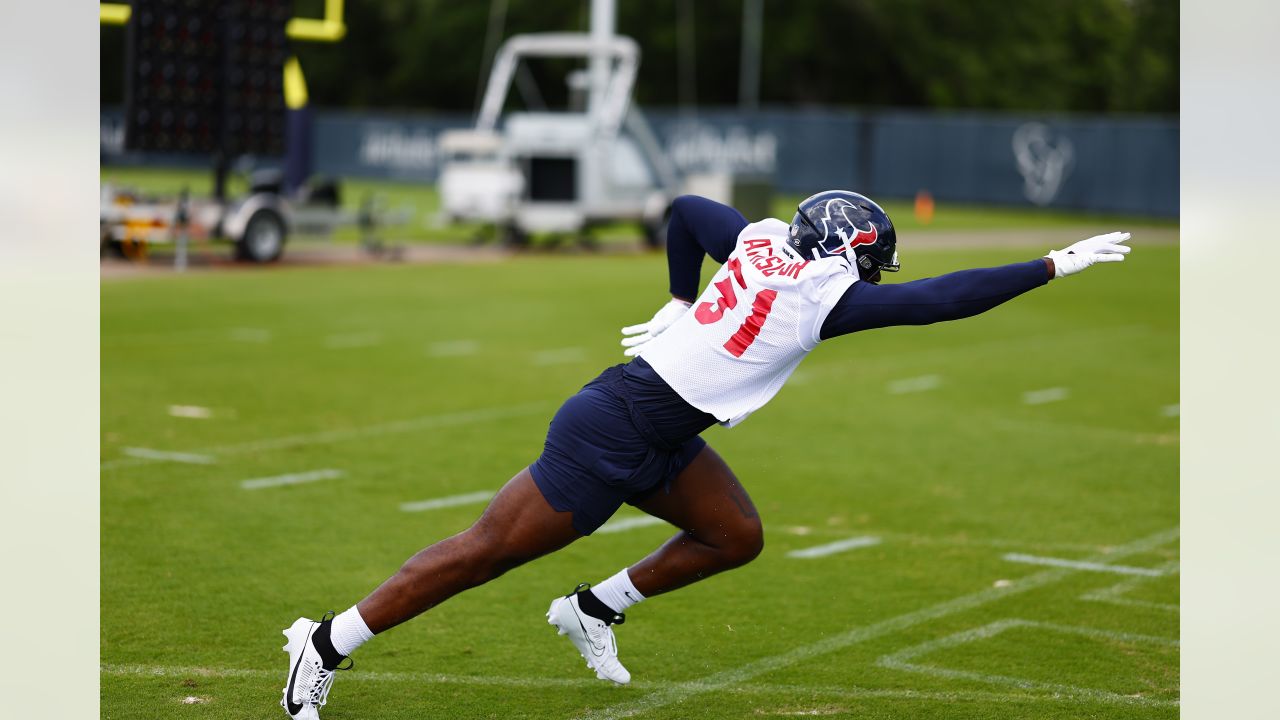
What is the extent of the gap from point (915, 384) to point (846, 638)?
7.43 meters

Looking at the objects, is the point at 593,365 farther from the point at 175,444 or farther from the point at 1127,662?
the point at 1127,662

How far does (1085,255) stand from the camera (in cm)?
454

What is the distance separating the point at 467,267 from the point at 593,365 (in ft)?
33.7

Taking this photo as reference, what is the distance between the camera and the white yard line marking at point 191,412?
1095cm

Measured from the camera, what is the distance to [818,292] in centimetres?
471

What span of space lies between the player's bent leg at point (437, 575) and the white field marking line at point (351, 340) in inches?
395

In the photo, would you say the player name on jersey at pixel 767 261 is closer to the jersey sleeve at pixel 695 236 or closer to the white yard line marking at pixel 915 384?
the jersey sleeve at pixel 695 236

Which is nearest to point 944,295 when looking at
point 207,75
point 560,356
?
point 560,356

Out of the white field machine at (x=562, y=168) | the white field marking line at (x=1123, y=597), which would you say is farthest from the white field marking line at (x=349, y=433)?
the white field machine at (x=562, y=168)

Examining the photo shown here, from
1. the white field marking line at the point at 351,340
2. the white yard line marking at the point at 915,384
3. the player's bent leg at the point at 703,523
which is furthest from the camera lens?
the white field marking line at the point at 351,340

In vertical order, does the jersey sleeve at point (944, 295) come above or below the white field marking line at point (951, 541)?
above

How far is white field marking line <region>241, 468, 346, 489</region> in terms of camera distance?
29.1 feet

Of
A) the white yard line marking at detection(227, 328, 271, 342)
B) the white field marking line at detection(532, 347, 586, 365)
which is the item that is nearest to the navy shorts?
the white field marking line at detection(532, 347, 586, 365)
